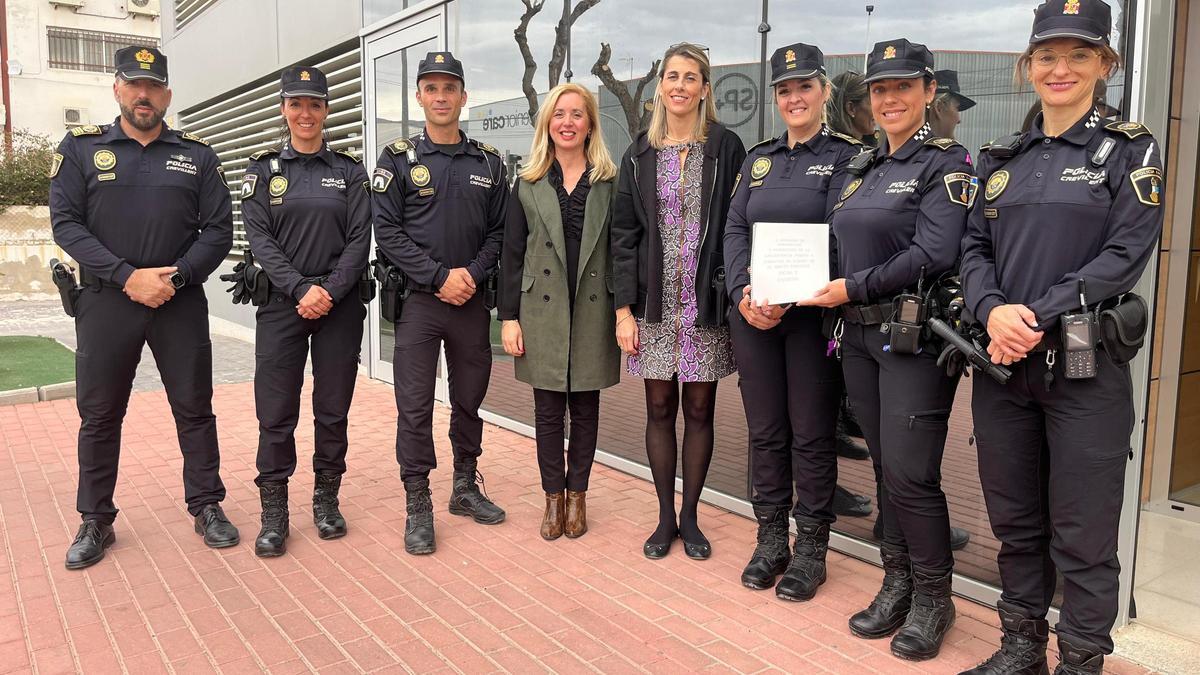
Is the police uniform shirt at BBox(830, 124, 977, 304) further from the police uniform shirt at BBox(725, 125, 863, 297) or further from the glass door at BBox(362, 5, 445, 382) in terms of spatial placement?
the glass door at BBox(362, 5, 445, 382)

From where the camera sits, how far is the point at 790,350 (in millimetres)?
3561

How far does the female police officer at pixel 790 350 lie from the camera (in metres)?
3.46

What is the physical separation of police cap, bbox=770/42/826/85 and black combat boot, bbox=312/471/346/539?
284cm

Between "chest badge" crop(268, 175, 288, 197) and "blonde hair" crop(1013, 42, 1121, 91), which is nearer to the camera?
"blonde hair" crop(1013, 42, 1121, 91)

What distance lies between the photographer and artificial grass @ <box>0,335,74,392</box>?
8273 mm

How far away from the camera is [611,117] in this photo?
539cm

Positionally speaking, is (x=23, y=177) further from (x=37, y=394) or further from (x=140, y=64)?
(x=140, y=64)

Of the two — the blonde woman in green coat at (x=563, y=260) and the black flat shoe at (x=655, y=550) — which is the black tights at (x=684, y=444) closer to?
the black flat shoe at (x=655, y=550)

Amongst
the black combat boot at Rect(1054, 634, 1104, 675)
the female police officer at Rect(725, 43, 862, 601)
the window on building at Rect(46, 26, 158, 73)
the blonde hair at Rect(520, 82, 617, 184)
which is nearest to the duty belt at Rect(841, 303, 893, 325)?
the female police officer at Rect(725, 43, 862, 601)

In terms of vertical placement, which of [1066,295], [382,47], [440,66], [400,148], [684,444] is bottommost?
[684,444]

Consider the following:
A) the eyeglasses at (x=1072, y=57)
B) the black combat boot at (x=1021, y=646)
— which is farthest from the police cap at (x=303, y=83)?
the black combat boot at (x=1021, y=646)

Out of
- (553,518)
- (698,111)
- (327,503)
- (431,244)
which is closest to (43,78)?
→ (327,503)

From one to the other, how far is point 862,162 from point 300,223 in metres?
2.51

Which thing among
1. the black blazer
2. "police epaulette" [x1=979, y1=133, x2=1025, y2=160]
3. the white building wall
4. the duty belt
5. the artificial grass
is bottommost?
the artificial grass
